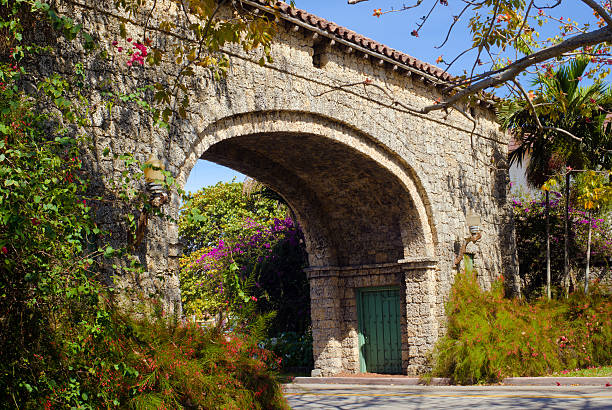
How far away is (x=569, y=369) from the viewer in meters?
11.5

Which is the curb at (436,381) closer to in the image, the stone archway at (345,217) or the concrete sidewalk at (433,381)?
the concrete sidewalk at (433,381)

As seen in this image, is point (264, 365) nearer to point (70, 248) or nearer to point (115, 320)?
point (115, 320)

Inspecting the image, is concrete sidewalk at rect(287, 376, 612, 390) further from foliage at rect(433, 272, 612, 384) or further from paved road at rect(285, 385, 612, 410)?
paved road at rect(285, 385, 612, 410)

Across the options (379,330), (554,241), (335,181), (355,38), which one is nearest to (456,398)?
(379,330)

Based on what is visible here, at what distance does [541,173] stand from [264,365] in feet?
30.6

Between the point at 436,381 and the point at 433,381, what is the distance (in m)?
0.06

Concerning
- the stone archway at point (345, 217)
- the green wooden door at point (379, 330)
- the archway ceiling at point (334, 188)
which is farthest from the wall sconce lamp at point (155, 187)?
the green wooden door at point (379, 330)

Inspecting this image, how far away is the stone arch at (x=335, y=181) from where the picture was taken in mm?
10406

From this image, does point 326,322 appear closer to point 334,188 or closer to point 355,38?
point 334,188

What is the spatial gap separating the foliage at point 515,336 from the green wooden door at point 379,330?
1374 millimetres

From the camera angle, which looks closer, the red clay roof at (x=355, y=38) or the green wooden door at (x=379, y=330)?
the red clay roof at (x=355, y=38)

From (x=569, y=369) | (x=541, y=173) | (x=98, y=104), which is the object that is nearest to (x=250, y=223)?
(x=541, y=173)

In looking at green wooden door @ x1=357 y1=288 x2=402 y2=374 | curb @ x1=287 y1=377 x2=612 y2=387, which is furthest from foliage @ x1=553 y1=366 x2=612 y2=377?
green wooden door @ x1=357 y1=288 x2=402 y2=374

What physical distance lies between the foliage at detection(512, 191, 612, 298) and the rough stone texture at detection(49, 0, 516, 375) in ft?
6.68
